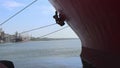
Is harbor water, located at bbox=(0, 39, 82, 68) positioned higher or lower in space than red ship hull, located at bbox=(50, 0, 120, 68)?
lower

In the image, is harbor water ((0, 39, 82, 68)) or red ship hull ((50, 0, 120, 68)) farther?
harbor water ((0, 39, 82, 68))

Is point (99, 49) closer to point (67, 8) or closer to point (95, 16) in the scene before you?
point (95, 16)

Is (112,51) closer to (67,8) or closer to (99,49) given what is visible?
(99,49)

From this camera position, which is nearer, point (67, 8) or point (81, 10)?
point (81, 10)

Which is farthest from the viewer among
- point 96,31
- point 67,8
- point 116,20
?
point 67,8

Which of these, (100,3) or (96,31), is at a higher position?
(100,3)

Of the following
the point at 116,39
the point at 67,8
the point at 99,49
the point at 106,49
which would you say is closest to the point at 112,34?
the point at 116,39

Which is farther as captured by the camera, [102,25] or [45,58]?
[45,58]

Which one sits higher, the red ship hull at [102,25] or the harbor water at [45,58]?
the red ship hull at [102,25]

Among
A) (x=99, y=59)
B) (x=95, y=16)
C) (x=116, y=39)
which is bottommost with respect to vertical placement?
(x=99, y=59)

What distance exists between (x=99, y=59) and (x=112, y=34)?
1567mm

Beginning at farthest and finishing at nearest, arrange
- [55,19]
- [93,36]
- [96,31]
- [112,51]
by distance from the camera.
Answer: [55,19] < [93,36] < [96,31] < [112,51]

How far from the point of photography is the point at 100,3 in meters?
6.83

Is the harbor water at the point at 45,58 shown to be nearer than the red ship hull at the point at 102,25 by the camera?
No
